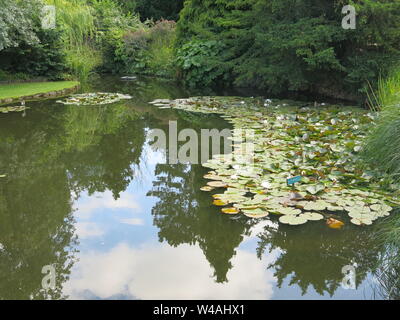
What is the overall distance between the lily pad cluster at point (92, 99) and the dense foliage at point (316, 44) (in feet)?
8.66

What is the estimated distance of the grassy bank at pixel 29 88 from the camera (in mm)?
9016

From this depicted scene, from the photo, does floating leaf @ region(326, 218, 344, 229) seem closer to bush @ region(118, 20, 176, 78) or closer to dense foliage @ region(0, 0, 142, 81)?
Result: dense foliage @ region(0, 0, 142, 81)

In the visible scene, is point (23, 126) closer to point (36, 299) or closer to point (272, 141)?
point (272, 141)

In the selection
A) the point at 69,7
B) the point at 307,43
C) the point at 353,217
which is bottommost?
the point at 353,217

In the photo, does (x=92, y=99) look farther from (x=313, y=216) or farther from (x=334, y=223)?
(x=334, y=223)

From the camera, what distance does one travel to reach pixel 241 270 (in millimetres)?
2730

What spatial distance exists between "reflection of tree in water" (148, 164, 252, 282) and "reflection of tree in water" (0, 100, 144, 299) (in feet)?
1.89

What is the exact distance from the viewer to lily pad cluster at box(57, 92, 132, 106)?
889 cm

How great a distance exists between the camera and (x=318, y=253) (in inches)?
113

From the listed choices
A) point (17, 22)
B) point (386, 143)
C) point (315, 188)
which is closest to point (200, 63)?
point (17, 22)

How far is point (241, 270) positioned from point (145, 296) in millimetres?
679

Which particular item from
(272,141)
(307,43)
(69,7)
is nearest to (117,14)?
(69,7)

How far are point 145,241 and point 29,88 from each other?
26.3 feet

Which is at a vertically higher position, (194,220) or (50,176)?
(50,176)
